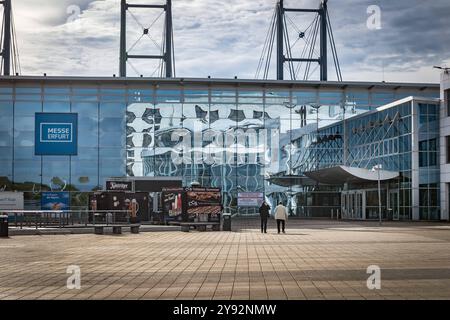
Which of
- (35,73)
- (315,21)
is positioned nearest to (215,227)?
(35,73)

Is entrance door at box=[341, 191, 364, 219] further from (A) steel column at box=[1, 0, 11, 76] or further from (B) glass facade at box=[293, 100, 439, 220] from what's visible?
(A) steel column at box=[1, 0, 11, 76]

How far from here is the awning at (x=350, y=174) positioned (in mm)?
52000

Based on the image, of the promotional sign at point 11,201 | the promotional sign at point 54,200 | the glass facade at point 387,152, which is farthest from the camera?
the promotional sign at point 54,200

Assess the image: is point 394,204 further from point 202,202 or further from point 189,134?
point 202,202

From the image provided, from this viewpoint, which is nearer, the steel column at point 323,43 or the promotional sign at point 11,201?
the promotional sign at point 11,201

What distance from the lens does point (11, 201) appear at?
49.8 metres

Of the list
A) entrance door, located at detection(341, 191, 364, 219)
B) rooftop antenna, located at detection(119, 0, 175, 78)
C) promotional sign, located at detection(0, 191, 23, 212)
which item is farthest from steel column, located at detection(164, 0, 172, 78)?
promotional sign, located at detection(0, 191, 23, 212)

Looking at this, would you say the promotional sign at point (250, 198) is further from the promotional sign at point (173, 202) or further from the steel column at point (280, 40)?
the promotional sign at point (173, 202)

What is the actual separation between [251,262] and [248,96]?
4483 cm

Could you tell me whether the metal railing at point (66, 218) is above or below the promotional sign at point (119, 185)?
below

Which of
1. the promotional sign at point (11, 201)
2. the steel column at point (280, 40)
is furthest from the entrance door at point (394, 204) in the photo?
the promotional sign at point (11, 201)

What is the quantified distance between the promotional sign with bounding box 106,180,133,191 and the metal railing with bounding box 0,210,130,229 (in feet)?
35.1

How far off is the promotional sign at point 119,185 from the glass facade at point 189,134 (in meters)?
9.63

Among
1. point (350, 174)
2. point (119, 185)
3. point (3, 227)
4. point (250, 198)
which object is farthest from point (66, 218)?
point (250, 198)
